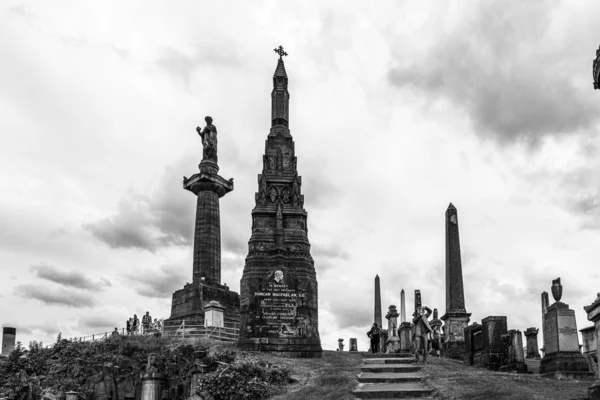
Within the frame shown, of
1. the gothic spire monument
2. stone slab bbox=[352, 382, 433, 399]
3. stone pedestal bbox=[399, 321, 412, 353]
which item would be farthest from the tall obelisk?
stone slab bbox=[352, 382, 433, 399]

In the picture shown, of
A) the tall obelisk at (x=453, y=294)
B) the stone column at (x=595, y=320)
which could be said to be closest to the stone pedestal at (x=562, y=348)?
the stone column at (x=595, y=320)

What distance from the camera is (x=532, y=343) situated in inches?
1077

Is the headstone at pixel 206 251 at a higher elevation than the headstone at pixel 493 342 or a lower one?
higher

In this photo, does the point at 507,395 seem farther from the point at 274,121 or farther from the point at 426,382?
the point at 274,121

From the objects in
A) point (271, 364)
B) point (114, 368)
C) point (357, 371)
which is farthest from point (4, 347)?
point (357, 371)

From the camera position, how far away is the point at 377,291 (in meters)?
43.5

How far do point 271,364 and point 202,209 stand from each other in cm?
2116

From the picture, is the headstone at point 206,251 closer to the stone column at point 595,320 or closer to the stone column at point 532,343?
the stone column at point 532,343

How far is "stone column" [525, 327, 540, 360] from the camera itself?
26.3m

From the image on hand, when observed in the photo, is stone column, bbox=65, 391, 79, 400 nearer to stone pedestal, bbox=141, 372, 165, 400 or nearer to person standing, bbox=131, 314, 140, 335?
stone pedestal, bbox=141, 372, 165, 400

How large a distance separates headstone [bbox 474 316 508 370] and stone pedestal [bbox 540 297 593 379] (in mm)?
3337

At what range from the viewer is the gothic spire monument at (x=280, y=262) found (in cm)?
2222

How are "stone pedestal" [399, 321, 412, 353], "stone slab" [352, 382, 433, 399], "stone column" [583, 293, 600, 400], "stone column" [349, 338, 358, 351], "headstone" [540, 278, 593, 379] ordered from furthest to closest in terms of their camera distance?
"stone column" [349, 338, 358, 351] < "stone pedestal" [399, 321, 412, 353] < "headstone" [540, 278, 593, 379] < "stone slab" [352, 382, 433, 399] < "stone column" [583, 293, 600, 400]

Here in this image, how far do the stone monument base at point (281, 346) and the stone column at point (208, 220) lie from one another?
14.8 m
